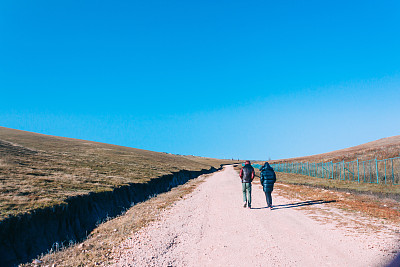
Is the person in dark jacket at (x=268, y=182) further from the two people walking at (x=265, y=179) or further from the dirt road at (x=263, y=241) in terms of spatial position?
the dirt road at (x=263, y=241)

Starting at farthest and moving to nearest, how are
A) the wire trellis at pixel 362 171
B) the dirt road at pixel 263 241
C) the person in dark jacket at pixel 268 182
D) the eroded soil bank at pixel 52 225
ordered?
Result: 1. the wire trellis at pixel 362 171
2. the person in dark jacket at pixel 268 182
3. the eroded soil bank at pixel 52 225
4. the dirt road at pixel 263 241

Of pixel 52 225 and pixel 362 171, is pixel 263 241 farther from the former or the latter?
pixel 362 171

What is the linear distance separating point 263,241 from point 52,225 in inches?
375

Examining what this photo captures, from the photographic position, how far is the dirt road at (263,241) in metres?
6.27

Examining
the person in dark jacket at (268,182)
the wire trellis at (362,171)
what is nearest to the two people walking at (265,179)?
the person in dark jacket at (268,182)

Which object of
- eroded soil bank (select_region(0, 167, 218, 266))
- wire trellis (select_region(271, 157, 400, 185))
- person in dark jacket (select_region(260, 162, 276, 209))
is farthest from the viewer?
wire trellis (select_region(271, 157, 400, 185))

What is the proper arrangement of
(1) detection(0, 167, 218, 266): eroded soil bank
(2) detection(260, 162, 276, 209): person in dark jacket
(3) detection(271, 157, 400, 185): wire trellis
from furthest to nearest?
(3) detection(271, 157, 400, 185): wire trellis → (2) detection(260, 162, 276, 209): person in dark jacket → (1) detection(0, 167, 218, 266): eroded soil bank

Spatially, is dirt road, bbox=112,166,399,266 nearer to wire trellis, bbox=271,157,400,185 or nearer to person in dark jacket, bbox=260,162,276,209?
person in dark jacket, bbox=260,162,276,209

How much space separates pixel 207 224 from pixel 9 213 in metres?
8.18

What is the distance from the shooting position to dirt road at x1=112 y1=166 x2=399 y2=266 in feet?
20.6

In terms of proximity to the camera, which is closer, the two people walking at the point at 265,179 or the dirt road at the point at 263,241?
the dirt road at the point at 263,241

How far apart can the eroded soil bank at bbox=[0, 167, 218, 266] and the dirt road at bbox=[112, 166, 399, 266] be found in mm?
3829

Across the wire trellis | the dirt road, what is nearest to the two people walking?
the dirt road

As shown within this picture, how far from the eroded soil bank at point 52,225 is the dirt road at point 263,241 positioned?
12.6ft
